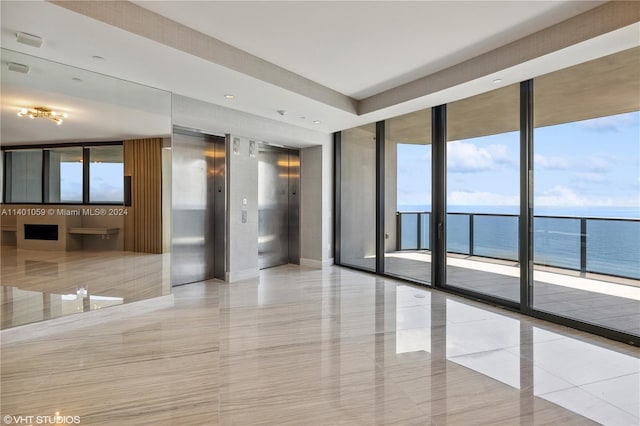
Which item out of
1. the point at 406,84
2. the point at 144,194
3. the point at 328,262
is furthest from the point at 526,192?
the point at 144,194

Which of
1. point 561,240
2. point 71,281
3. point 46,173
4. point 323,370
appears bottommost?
point 323,370

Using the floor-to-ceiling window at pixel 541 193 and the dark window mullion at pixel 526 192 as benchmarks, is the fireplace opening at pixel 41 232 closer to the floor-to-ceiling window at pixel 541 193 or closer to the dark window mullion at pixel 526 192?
the floor-to-ceiling window at pixel 541 193

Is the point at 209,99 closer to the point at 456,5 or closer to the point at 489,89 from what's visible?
the point at 456,5

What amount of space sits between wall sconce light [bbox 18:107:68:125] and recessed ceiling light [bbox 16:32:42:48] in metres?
0.82

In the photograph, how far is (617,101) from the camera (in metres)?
3.88

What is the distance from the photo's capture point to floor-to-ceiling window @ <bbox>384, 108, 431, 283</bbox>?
613 cm

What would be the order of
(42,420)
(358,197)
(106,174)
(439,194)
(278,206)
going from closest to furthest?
(42,420) → (106,174) → (439,194) → (358,197) → (278,206)

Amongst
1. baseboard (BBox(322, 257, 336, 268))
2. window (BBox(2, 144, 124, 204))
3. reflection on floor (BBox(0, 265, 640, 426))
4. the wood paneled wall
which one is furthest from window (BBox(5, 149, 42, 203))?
baseboard (BBox(322, 257, 336, 268))

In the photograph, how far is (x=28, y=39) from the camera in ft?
10.2

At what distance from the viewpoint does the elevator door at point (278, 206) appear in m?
7.44

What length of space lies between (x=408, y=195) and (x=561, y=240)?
264 centimetres

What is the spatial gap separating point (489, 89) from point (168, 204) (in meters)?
4.86

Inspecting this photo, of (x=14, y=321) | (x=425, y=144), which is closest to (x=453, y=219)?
(x=425, y=144)

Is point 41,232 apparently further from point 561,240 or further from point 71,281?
point 561,240
